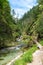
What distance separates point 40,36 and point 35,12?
1276 centimetres

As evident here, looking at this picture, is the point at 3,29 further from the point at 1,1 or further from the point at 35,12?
the point at 35,12

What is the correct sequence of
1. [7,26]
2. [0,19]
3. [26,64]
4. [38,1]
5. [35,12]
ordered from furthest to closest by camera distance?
[35,12] → [38,1] → [7,26] → [0,19] → [26,64]

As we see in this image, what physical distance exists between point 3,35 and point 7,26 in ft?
8.07

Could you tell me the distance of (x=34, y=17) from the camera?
69750 millimetres

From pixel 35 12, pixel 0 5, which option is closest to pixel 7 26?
pixel 0 5

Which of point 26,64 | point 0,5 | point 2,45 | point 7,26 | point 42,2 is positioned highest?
point 42,2

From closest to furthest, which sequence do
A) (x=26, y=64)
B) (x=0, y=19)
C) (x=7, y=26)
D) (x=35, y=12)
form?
(x=26, y=64) → (x=0, y=19) → (x=7, y=26) → (x=35, y=12)

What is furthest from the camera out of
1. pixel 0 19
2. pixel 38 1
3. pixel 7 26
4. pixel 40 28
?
pixel 38 1

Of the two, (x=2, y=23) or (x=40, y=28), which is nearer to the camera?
(x=2, y=23)

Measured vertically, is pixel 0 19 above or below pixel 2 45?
above

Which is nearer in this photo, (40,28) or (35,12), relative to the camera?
(40,28)

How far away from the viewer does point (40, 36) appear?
56281 mm

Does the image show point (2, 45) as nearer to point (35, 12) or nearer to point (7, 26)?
point (7, 26)

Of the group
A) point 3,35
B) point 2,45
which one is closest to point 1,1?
point 3,35
